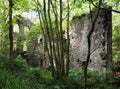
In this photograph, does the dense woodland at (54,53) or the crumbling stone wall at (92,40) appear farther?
the crumbling stone wall at (92,40)

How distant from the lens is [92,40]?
13.1m

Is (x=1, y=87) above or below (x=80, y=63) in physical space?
above

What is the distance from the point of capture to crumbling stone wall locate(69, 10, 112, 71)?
12344mm

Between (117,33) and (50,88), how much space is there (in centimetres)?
912

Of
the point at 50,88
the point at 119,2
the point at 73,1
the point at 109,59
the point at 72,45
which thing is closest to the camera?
the point at 50,88

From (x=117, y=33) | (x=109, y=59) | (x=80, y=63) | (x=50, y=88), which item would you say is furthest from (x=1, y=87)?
(x=117, y=33)

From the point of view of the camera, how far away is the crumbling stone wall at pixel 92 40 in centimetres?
1234

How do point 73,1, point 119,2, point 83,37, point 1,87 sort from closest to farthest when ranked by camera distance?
point 1,87 < point 119,2 < point 73,1 < point 83,37

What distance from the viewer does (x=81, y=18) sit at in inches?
565

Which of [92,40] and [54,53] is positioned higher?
[92,40]

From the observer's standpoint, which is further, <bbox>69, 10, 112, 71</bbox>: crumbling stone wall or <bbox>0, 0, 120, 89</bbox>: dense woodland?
<bbox>69, 10, 112, 71</bbox>: crumbling stone wall

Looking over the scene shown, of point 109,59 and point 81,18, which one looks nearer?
point 109,59

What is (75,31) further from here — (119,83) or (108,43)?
(119,83)

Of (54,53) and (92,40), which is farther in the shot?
(92,40)
